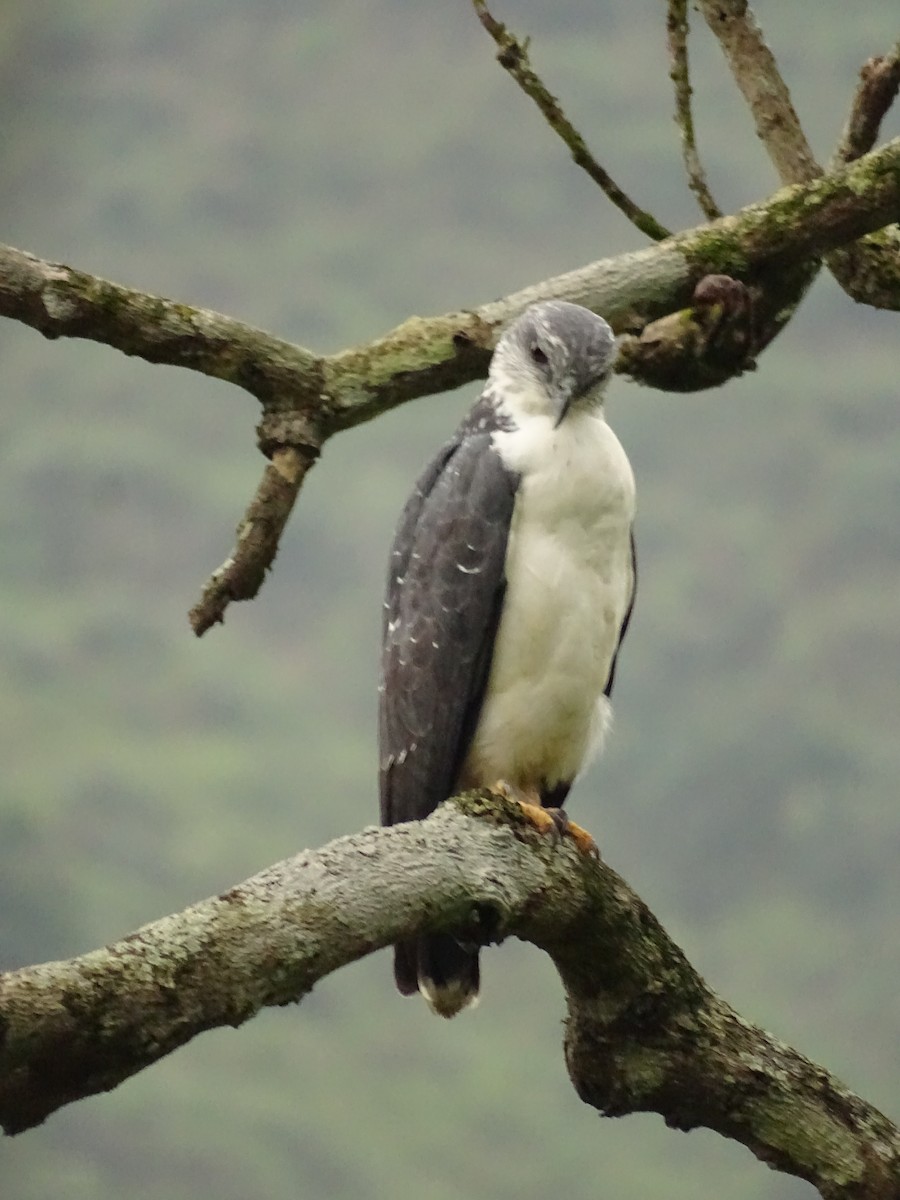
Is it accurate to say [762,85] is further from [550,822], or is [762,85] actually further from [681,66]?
[550,822]

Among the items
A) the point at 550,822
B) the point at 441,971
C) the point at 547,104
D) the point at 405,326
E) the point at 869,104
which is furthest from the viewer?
the point at 869,104

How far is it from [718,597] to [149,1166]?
131 inches

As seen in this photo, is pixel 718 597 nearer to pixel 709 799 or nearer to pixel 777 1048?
pixel 709 799

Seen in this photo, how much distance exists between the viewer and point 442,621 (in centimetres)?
365

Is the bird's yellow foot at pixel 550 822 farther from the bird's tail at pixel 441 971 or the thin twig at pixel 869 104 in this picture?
the thin twig at pixel 869 104

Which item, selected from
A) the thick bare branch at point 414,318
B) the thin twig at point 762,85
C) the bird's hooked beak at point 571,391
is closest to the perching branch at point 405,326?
the thick bare branch at point 414,318

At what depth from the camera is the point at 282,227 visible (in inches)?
320

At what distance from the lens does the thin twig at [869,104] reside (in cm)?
391

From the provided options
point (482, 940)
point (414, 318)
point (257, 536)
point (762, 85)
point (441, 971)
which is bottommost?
point (482, 940)

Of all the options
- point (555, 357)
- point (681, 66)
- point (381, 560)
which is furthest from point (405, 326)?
point (381, 560)

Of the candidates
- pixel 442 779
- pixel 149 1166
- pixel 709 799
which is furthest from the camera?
pixel 709 799

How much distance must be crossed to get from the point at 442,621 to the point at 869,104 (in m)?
1.61

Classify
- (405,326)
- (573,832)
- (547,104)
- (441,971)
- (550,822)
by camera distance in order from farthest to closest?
(547,104) → (441,971) → (405,326) → (573,832) → (550,822)

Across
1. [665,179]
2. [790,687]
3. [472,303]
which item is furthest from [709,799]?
[665,179]
